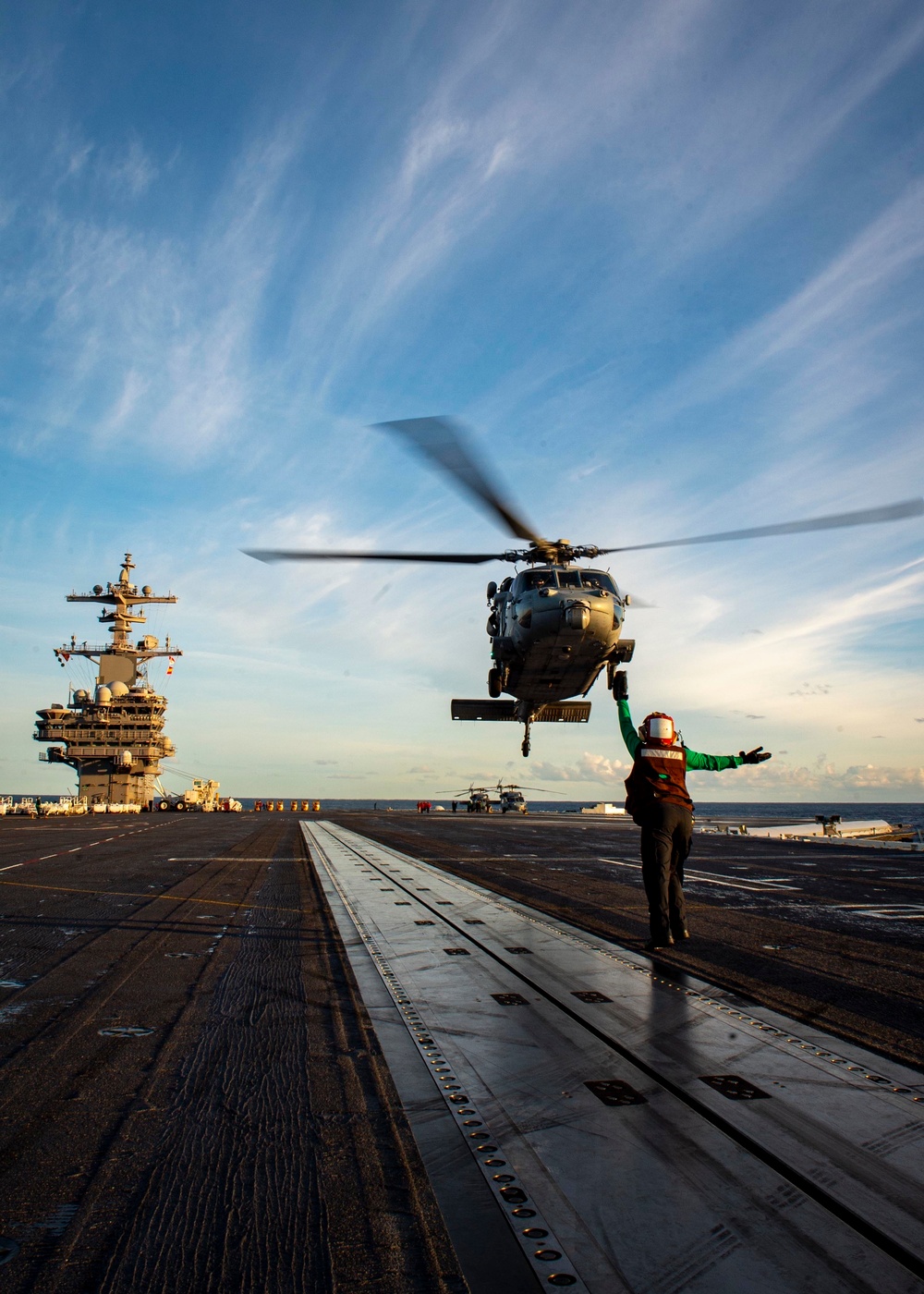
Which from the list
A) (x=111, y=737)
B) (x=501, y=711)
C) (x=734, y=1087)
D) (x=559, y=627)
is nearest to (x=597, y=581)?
(x=559, y=627)

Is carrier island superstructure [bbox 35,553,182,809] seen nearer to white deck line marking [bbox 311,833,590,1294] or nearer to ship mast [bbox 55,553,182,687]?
ship mast [bbox 55,553,182,687]

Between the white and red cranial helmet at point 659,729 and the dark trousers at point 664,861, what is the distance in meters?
0.66

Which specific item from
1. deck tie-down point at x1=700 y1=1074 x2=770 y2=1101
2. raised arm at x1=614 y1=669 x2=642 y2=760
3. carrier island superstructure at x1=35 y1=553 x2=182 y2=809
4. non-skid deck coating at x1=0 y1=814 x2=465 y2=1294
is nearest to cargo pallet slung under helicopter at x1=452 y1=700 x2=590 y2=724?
raised arm at x1=614 y1=669 x2=642 y2=760

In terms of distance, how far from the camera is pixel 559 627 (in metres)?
16.7

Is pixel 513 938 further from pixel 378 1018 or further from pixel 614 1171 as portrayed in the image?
pixel 614 1171

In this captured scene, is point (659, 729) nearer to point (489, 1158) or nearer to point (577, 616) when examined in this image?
point (489, 1158)

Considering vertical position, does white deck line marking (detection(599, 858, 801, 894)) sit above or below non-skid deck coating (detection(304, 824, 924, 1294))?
below

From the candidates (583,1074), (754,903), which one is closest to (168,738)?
(754,903)

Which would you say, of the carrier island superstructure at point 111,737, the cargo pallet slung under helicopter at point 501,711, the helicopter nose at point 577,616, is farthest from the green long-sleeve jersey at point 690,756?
the carrier island superstructure at point 111,737

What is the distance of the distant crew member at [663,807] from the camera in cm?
727

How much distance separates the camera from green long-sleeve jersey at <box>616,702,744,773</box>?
7703 mm

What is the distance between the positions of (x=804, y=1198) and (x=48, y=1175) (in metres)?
2.72

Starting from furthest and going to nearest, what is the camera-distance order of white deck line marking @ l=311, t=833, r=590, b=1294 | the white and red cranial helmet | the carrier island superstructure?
the carrier island superstructure → the white and red cranial helmet → white deck line marking @ l=311, t=833, r=590, b=1294

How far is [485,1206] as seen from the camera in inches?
99.3
